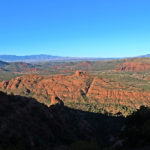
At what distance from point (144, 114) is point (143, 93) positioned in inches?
4021

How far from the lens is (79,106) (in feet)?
454

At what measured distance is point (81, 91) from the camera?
173000 mm

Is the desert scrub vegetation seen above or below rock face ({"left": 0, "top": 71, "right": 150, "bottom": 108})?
below

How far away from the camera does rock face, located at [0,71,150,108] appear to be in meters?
148

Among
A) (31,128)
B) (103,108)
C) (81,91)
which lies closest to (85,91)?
(81,91)

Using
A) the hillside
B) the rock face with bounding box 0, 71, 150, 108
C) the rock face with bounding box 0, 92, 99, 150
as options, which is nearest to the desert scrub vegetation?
the hillside

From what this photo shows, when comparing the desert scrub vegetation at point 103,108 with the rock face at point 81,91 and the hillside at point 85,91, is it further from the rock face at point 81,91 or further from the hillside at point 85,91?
the rock face at point 81,91

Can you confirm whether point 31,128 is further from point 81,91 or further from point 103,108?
point 81,91

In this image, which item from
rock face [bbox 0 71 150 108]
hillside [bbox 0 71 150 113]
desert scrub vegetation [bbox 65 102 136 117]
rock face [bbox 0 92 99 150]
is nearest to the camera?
rock face [bbox 0 92 99 150]

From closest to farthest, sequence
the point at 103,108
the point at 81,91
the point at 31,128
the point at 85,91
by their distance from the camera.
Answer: the point at 31,128 < the point at 103,108 < the point at 81,91 < the point at 85,91

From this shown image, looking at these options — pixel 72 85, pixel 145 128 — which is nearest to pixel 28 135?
pixel 145 128

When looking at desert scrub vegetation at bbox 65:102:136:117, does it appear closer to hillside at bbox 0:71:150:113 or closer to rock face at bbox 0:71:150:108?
hillside at bbox 0:71:150:113

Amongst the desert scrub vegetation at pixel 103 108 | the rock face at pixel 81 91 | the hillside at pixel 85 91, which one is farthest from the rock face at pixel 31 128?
the rock face at pixel 81 91

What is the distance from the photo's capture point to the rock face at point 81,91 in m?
148
